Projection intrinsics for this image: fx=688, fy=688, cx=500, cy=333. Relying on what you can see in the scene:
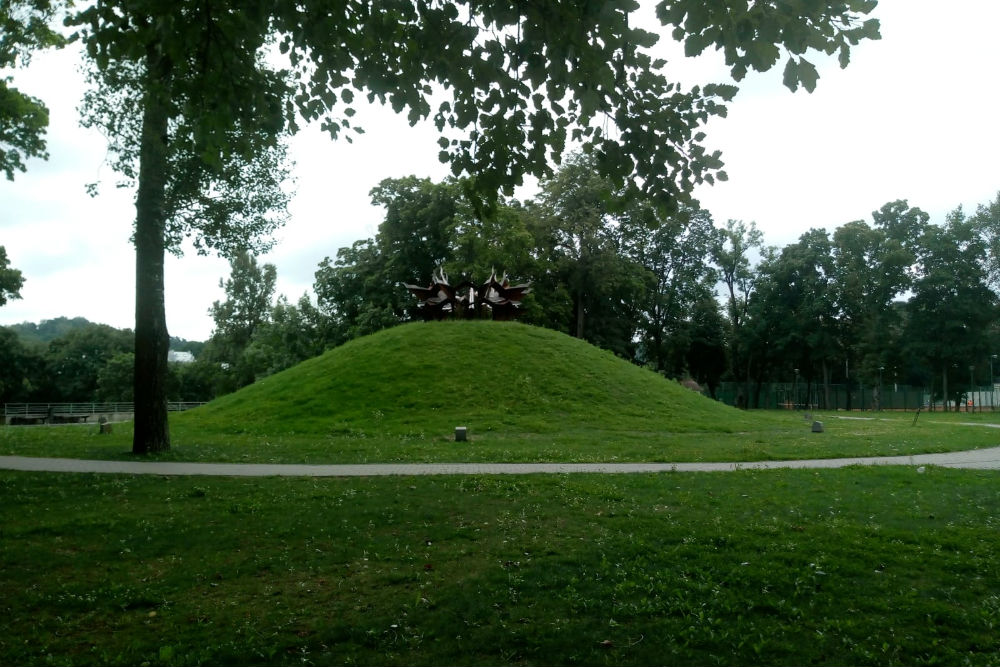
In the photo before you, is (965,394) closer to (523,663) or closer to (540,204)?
(540,204)

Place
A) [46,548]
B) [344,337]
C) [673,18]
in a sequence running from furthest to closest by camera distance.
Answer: [344,337] < [46,548] < [673,18]

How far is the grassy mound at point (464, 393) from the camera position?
24422 mm

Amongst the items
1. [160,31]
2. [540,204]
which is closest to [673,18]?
[160,31]

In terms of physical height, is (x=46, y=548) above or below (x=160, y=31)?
below

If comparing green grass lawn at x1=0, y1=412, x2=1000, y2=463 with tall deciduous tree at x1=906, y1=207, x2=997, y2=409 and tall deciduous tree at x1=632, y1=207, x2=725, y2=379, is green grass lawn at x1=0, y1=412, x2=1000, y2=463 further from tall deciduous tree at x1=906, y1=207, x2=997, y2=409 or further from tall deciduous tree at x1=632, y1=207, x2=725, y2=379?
tall deciduous tree at x1=632, y1=207, x2=725, y2=379

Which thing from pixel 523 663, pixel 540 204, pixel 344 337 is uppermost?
pixel 540 204

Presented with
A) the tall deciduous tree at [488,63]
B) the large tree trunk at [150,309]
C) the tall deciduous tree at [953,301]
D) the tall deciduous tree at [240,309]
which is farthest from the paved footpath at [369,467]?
the tall deciduous tree at [240,309]

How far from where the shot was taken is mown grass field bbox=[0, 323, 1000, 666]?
5.14 m

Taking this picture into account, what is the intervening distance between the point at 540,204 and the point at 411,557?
161 feet

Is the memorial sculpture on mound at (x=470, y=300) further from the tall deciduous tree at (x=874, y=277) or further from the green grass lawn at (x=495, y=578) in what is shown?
the tall deciduous tree at (x=874, y=277)

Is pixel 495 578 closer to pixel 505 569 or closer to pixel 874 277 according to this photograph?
pixel 505 569

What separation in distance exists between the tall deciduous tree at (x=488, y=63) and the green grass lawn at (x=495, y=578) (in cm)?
401

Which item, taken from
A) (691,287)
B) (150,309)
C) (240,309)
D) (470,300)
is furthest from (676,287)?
(150,309)

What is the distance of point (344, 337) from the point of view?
2119 inches
